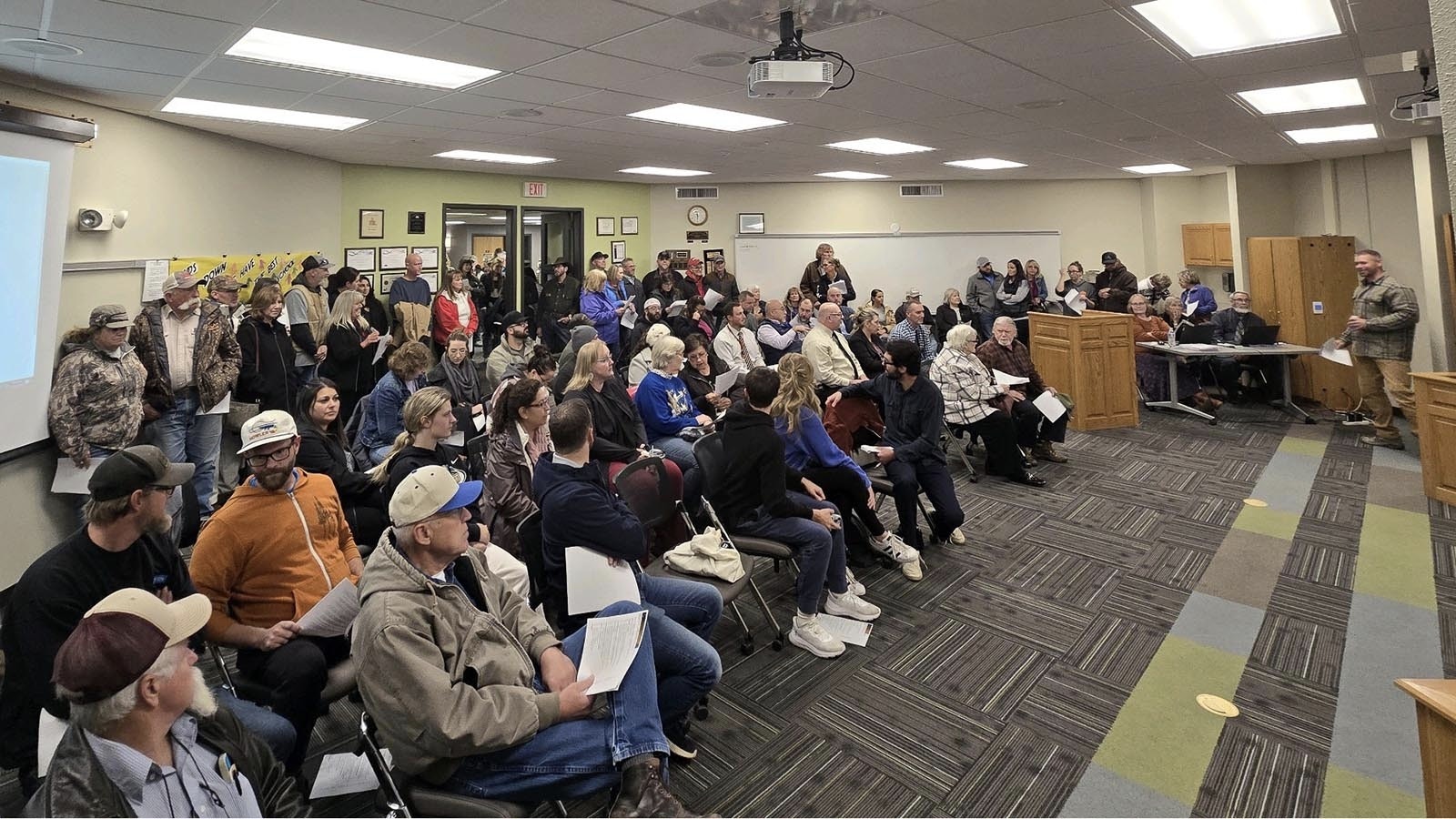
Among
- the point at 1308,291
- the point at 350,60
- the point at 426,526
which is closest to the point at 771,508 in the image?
the point at 426,526

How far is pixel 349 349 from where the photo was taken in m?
5.77

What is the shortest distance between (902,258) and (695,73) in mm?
8285

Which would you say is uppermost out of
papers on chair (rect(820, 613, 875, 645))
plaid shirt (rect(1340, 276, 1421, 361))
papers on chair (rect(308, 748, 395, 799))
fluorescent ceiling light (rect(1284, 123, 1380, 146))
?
fluorescent ceiling light (rect(1284, 123, 1380, 146))

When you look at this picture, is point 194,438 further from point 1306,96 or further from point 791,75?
point 1306,96

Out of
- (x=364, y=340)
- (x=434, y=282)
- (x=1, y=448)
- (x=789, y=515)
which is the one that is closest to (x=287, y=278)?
(x=364, y=340)

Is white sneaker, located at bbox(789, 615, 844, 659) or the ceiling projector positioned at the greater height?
the ceiling projector

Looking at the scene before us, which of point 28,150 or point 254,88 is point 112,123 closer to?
point 254,88

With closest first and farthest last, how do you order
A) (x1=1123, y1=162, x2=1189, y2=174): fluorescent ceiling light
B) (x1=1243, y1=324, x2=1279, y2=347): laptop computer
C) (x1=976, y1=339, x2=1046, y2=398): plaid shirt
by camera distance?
(x1=976, y1=339, x2=1046, y2=398): plaid shirt, (x1=1243, y1=324, x2=1279, y2=347): laptop computer, (x1=1123, y1=162, x2=1189, y2=174): fluorescent ceiling light

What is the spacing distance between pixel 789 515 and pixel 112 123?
5.72 m

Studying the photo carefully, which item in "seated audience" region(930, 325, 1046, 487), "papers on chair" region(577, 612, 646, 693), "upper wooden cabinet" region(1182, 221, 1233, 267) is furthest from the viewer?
"upper wooden cabinet" region(1182, 221, 1233, 267)

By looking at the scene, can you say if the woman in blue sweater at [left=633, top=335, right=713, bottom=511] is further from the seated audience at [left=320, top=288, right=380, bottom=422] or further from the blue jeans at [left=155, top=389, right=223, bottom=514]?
the blue jeans at [left=155, top=389, right=223, bottom=514]

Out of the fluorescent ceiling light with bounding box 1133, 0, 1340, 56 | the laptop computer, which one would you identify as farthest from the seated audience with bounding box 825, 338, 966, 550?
the laptop computer

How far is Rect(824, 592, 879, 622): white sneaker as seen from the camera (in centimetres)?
334

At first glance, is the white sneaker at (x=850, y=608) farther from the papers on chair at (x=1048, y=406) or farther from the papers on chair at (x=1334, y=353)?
the papers on chair at (x=1334, y=353)
